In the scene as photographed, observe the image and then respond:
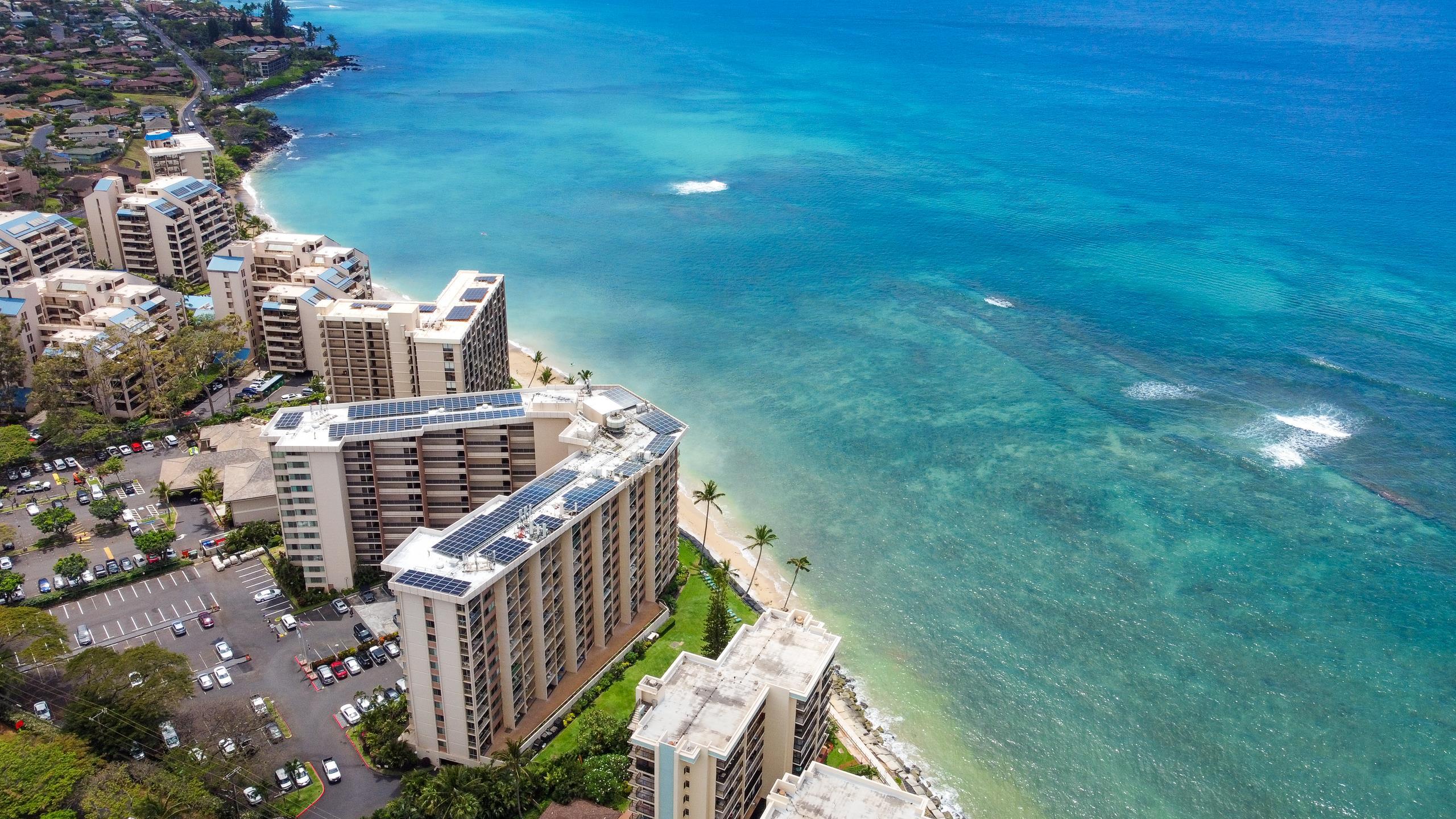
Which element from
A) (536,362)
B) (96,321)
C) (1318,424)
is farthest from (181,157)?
(1318,424)

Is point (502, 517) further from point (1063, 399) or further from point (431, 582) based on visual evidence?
point (1063, 399)

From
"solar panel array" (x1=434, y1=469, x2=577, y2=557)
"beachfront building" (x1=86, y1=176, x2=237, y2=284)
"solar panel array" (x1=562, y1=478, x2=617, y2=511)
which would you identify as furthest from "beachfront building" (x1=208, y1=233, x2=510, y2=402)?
"solar panel array" (x1=562, y1=478, x2=617, y2=511)

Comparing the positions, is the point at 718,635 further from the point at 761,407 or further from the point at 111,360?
the point at 111,360

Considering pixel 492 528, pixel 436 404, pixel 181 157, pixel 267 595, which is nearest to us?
pixel 492 528

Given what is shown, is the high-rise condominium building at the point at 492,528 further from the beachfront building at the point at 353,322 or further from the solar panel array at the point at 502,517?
the beachfront building at the point at 353,322

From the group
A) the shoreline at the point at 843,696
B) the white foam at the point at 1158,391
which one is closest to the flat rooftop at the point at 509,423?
the shoreline at the point at 843,696

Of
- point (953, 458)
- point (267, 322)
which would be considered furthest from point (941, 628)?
point (267, 322)
